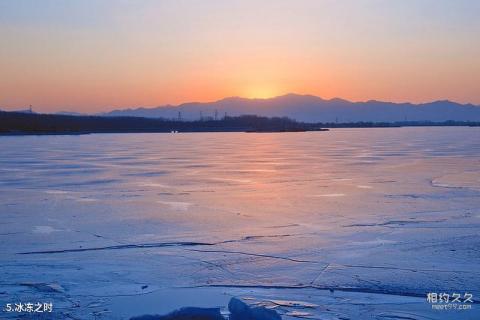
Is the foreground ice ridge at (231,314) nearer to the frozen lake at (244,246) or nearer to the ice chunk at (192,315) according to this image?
the ice chunk at (192,315)

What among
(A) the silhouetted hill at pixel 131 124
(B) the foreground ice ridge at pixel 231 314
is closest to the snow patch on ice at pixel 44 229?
(B) the foreground ice ridge at pixel 231 314

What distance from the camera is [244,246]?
24.4ft

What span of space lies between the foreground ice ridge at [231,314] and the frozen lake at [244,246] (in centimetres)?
39

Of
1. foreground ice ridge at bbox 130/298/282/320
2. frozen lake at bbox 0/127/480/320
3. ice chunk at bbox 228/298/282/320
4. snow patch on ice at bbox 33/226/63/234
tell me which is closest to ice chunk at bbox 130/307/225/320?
foreground ice ridge at bbox 130/298/282/320

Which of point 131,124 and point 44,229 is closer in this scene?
point 44,229

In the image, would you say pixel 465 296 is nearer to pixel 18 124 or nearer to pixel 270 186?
pixel 270 186

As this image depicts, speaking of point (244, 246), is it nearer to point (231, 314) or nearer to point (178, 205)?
point (231, 314)

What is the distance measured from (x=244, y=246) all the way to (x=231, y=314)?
2.84 m

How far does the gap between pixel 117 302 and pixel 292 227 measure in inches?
154

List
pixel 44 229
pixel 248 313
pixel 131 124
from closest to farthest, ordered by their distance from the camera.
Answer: pixel 248 313 → pixel 44 229 → pixel 131 124

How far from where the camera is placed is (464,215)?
31.0ft

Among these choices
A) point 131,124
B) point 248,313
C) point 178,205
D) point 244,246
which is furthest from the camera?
point 131,124

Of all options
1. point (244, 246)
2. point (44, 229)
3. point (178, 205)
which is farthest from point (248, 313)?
point (178, 205)

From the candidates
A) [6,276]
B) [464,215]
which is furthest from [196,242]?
[464,215]
